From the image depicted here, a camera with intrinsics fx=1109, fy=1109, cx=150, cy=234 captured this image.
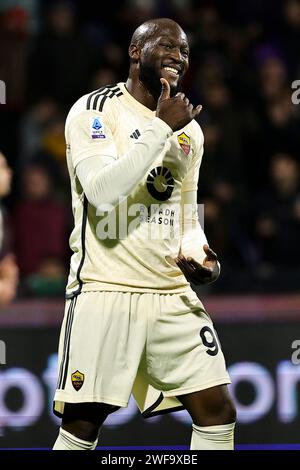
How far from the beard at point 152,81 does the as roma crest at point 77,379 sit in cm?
114

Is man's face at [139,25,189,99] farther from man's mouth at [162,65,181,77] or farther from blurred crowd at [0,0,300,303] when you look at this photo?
blurred crowd at [0,0,300,303]

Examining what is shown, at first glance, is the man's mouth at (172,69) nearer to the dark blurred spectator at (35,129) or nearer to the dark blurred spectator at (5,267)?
the dark blurred spectator at (5,267)

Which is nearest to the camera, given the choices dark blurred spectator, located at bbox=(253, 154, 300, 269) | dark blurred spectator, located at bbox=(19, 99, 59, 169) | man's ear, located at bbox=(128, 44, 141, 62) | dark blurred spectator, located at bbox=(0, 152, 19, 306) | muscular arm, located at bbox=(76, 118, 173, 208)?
muscular arm, located at bbox=(76, 118, 173, 208)

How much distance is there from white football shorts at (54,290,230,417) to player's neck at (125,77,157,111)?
78cm

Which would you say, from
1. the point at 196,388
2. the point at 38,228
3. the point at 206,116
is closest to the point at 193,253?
the point at 196,388

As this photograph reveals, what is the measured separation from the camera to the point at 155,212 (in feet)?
14.4

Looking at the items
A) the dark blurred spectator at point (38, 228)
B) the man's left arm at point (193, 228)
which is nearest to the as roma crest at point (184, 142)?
the man's left arm at point (193, 228)

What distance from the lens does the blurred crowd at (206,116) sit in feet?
25.8

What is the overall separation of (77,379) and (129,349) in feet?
0.76

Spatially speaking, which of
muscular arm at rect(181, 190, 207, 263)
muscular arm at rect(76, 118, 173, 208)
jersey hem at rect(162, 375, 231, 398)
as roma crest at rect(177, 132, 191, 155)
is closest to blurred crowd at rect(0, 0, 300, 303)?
muscular arm at rect(181, 190, 207, 263)

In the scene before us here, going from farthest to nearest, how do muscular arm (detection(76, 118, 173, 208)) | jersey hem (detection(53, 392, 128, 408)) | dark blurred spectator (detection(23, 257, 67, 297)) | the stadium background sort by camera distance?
dark blurred spectator (detection(23, 257, 67, 297)) → the stadium background → jersey hem (detection(53, 392, 128, 408)) → muscular arm (detection(76, 118, 173, 208))

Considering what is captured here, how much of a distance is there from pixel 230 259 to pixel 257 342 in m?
1.24

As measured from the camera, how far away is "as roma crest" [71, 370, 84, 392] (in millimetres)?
4238
